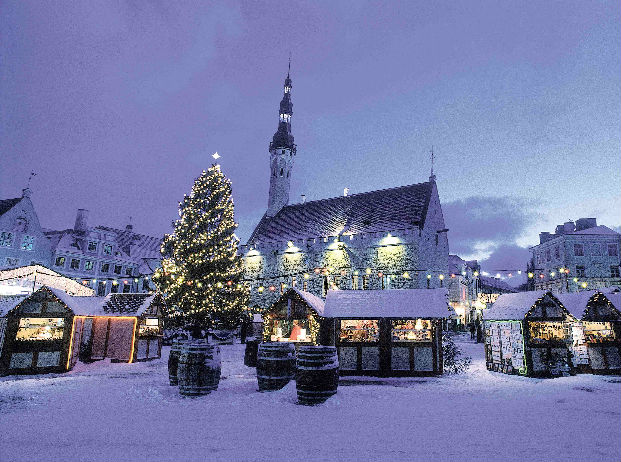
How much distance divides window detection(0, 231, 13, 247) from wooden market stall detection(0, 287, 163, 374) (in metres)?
21.7

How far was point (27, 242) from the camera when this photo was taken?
Result: 109 ft

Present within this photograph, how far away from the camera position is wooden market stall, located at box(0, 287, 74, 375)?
12891mm

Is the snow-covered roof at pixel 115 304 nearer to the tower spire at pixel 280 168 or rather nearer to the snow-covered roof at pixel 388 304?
the snow-covered roof at pixel 388 304

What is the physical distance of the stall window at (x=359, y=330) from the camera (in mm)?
13789

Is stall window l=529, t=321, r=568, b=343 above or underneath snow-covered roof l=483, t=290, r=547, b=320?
underneath

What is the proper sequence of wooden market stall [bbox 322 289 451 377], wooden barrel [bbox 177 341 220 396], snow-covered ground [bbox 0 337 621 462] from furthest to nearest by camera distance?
wooden market stall [bbox 322 289 451 377]
wooden barrel [bbox 177 341 220 396]
snow-covered ground [bbox 0 337 621 462]

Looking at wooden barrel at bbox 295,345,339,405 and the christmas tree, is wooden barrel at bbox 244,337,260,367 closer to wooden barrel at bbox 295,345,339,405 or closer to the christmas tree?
wooden barrel at bbox 295,345,339,405

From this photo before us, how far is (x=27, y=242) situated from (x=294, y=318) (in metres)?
31.1

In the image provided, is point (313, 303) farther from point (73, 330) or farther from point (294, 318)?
point (73, 330)

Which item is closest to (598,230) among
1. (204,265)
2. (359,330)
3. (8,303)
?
(359,330)

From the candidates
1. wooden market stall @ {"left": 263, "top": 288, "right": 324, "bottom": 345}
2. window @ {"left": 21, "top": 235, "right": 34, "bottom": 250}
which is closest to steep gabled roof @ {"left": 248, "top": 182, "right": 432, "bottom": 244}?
wooden market stall @ {"left": 263, "top": 288, "right": 324, "bottom": 345}

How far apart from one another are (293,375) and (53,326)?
9.88m

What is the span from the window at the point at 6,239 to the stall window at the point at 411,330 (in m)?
34.3

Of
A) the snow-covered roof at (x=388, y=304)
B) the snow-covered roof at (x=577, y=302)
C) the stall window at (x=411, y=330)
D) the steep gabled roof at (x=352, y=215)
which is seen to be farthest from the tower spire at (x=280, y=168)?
the snow-covered roof at (x=577, y=302)
